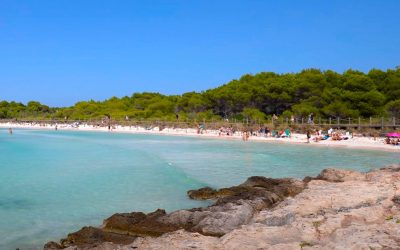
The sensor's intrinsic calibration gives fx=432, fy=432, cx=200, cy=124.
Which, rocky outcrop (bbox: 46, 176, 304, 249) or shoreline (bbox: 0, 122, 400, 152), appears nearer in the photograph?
rocky outcrop (bbox: 46, 176, 304, 249)

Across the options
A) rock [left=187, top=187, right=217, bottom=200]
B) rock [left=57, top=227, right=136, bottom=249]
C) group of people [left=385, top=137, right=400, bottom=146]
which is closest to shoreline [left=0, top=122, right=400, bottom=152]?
group of people [left=385, top=137, right=400, bottom=146]

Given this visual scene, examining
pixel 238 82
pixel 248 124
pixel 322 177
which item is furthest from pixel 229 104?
pixel 322 177

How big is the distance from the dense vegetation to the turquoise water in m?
13.9

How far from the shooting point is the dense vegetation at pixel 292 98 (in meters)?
35.6

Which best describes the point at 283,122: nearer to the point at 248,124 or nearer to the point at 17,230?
the point at 248,124

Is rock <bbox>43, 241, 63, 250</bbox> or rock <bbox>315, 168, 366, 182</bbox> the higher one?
rock <bbox>315, 168, 366, 182</bbox>

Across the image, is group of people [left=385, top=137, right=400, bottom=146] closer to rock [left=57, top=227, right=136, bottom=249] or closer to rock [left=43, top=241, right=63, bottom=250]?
rock [left=57, top=227, right=136, bottom=249]

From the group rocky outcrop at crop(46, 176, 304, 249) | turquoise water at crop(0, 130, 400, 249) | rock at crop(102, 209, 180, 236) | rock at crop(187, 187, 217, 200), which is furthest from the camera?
rock at crop(187, 187, 217, 200)

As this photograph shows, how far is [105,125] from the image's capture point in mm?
60875

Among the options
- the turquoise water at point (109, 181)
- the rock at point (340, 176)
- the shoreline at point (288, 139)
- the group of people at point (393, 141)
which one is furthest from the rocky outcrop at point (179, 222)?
the group of people at point (393, 141)

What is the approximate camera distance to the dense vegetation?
35.6m

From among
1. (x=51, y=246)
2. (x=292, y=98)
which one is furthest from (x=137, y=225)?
(x=292, y=98)

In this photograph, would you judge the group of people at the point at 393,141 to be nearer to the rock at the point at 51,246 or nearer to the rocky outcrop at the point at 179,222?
the rocky outcrop at the point at 179,222

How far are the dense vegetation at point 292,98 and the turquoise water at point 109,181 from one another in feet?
45.5
